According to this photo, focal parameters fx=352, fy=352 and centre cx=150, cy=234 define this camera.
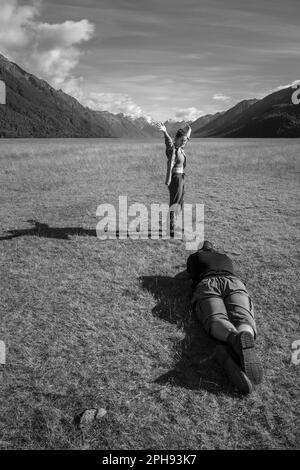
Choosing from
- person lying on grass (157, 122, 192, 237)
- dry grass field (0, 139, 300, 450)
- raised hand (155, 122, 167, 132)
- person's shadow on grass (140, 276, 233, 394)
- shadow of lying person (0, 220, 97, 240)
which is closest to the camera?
dry grass field (0, 139, 300, 450)

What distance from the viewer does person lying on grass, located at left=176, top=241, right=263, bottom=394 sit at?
4.72 m

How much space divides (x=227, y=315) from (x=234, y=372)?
1.11m

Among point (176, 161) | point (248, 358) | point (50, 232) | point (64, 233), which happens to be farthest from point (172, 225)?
point (248, 358)

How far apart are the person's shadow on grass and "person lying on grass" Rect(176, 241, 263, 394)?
0.27 meters

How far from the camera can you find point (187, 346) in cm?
579

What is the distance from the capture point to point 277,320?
660 centimetres

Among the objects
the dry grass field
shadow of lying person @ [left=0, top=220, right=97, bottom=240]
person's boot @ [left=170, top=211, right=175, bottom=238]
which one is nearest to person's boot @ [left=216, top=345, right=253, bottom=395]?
the dry grass field

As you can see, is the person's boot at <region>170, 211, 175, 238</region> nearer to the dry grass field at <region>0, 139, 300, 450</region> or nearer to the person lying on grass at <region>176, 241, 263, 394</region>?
the dry grass field at <region>0, 139, 300, 450</region>

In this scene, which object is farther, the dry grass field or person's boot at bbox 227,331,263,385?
person's boot at bbox 227,331,263,385

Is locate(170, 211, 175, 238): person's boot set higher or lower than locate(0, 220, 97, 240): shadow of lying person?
higher

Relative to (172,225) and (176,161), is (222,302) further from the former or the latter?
(172,225)

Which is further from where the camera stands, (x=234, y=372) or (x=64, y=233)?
(x=64, y=233)

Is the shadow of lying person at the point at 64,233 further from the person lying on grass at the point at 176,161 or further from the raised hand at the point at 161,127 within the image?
the raised hand at the point at 161,127

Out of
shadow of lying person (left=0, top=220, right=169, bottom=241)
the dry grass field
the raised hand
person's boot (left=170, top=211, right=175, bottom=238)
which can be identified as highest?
the raised hand
